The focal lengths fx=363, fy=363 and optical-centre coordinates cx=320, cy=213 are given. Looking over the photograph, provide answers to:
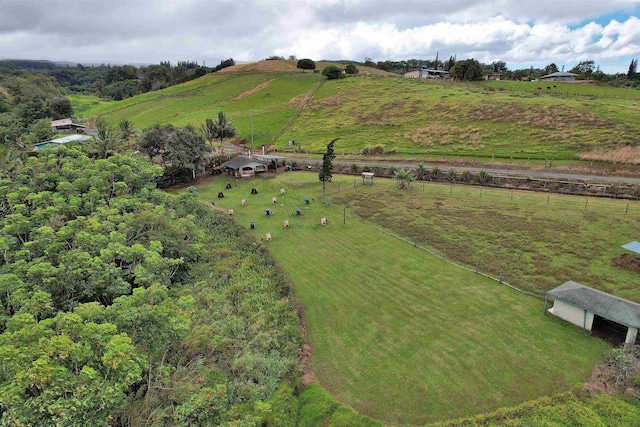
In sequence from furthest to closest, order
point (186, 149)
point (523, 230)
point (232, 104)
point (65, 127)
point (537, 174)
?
point (232, 104)
point (65, 127)
point (186, 149)
point (537, 174)
point (523, 230)

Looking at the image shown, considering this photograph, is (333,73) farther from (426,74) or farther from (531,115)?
(531,115)

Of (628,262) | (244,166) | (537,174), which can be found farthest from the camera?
(244,166)

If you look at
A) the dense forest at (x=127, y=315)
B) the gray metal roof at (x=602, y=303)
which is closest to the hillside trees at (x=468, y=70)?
the dense forest at (x=127, y=315)

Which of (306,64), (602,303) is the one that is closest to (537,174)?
(602,303)

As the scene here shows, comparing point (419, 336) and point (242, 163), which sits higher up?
point (242, 163)

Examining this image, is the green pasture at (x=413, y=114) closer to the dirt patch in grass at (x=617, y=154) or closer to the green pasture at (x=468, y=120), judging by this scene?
the green pasture at (x=468, y=120)

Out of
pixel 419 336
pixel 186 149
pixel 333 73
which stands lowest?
pixel 419 336

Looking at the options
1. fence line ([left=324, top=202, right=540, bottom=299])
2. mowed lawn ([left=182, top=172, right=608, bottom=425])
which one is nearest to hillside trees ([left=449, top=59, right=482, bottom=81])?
fence line ([left=324, top=202, right=540, bottom=299])

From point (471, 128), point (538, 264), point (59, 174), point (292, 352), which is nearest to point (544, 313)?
point (538, 264)
